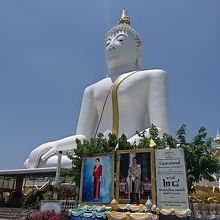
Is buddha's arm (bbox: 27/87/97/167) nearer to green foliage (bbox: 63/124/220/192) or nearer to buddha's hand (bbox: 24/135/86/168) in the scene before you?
buddha's hand (bbox: 24/135/86/168)

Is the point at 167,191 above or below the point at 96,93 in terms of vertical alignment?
below

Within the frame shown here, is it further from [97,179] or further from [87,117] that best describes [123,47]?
[97,179]

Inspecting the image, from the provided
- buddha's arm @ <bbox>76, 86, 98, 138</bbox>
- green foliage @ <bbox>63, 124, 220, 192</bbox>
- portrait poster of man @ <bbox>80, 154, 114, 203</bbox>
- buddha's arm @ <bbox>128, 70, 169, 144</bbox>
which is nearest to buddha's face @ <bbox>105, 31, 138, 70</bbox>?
buddha's arm @ <bbox>76, 86, 98, 138</bbox>

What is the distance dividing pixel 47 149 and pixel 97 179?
5490 mm

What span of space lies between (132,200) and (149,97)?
264 inches

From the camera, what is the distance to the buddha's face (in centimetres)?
1644

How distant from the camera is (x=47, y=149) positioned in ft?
48.2

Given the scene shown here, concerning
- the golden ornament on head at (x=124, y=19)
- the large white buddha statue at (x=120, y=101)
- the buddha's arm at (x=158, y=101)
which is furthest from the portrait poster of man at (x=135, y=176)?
the golden ornament on head at (x=124, y=19)

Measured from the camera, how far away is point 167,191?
8.55m

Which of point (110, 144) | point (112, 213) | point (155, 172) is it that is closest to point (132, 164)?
point (155, 172)

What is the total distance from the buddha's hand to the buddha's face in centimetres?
445

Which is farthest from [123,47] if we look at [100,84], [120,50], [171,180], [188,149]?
[171,180]

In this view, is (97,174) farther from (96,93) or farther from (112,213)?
(96,93)

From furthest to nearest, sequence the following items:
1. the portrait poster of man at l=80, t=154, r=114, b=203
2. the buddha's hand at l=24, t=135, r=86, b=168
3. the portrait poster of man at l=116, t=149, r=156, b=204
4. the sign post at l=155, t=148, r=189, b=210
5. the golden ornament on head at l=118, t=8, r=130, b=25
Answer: the golden ornament on head at l=118, t=8, r=130, b=25
the buddha's hand at l=24, t=135, r=86, b=168
the portrait poster of man at l=80, t=154, r=114, b=203
the portrait poster of man at l=116, t=149, r=156, b=204
the sign post at l=155, t=148, r=189, b=210
